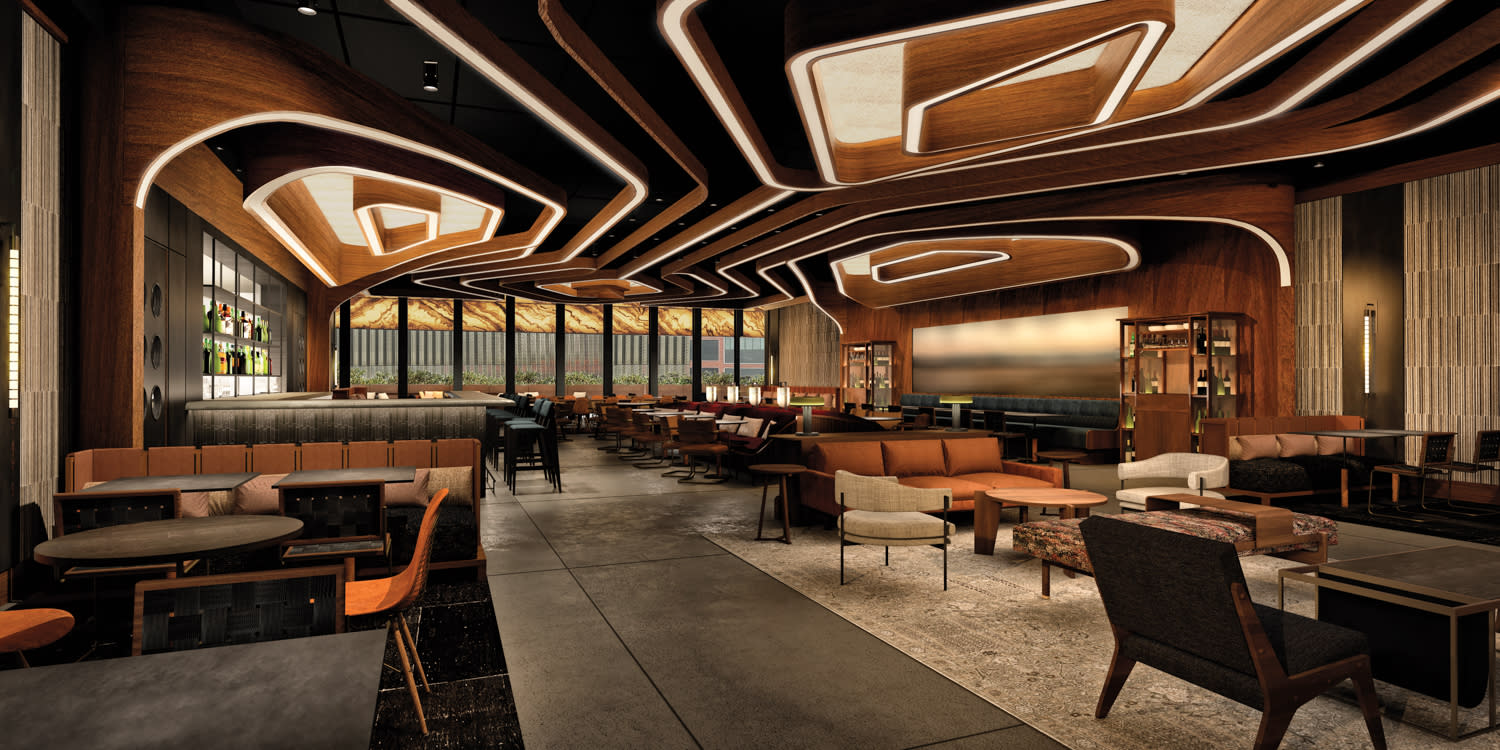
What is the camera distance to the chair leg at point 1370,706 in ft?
8.16

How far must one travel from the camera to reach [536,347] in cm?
2150

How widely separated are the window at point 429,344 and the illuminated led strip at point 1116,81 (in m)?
16.5

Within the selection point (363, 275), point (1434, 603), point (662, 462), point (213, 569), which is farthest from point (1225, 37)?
point (363, 275)

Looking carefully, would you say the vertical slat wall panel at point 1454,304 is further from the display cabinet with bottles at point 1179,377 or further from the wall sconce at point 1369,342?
the display cabinet with bottles at point 1179,377

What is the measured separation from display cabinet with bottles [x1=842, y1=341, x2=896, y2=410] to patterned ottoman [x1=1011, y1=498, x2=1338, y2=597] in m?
12.3

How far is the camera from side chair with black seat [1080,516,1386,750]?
7.75 ft

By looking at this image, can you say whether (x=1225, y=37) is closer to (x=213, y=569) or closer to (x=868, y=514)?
(x=868, y=514)

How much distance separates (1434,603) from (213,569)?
241 inches

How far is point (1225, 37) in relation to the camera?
5.26 m

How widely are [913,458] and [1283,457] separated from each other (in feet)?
15.7

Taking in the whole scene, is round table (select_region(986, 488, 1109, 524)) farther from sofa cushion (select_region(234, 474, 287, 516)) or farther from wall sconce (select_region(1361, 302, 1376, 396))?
wall sconce (select_region(1361, 302, 1376, 396))

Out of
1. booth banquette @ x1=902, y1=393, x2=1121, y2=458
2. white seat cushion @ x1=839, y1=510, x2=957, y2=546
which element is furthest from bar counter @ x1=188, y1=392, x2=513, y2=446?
booth banquette @ x1=902, y1=393, x2=1121, y2=458

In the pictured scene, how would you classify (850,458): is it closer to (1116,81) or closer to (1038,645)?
(1038,645)

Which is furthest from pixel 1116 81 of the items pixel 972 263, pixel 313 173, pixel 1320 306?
pixel 972 263
